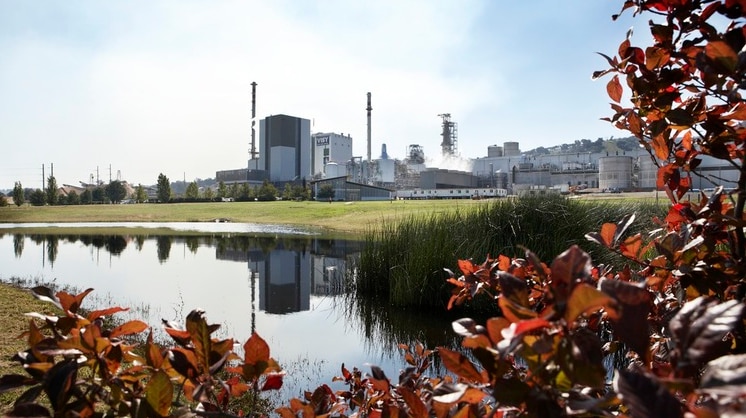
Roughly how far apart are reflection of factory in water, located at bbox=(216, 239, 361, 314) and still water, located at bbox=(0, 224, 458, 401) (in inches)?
0.9

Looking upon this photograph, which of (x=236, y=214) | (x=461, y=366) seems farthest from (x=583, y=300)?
(x=236, y=214)

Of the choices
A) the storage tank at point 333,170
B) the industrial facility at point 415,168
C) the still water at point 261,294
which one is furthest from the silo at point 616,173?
the still water at point 261,294

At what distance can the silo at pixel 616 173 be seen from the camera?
170 ft

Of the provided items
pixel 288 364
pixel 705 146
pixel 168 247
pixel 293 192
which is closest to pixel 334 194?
pixel 293 192

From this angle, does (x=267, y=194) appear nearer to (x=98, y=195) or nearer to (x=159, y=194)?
(x=159, y=194)

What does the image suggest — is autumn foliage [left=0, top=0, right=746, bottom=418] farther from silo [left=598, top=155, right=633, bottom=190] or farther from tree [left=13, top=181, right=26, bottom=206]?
tree [left=13, top=181, right=26, bottom=206]

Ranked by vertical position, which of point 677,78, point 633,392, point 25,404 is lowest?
point 25,404

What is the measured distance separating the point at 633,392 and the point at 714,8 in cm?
93

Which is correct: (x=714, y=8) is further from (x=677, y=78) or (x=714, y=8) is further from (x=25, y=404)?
(x=25, y=404)

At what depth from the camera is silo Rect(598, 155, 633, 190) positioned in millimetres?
51875

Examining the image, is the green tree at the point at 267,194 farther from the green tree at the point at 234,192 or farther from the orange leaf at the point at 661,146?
the orange leaf at the point at 661,146

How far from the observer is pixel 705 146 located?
1128 millimetres

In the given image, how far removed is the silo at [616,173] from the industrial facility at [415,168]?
48 mm

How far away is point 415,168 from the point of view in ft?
255
